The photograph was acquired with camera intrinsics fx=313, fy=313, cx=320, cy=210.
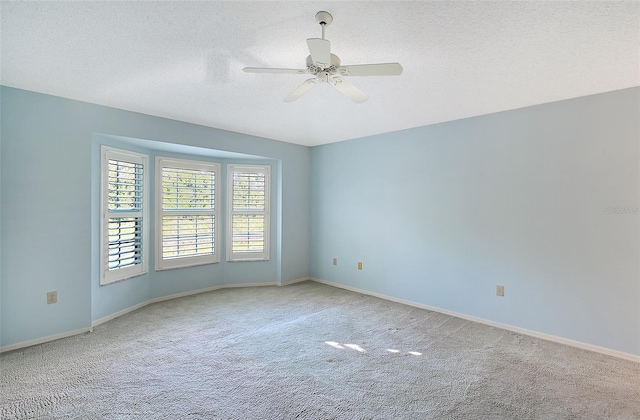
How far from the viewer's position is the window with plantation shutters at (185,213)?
433cm

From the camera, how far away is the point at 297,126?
13.6ft

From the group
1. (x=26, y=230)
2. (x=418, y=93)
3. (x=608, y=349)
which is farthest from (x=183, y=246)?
(x=608, y=349)

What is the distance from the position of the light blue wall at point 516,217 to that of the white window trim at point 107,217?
291cm

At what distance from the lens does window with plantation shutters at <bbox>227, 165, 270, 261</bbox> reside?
499 cm

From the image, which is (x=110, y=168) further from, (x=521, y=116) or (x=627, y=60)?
(x=627, y=60)

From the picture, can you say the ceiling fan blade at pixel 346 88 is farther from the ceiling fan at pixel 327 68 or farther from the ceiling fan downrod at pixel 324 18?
the ceiling fan downrod at pixel 324 18

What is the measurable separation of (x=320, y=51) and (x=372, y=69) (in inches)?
14.8

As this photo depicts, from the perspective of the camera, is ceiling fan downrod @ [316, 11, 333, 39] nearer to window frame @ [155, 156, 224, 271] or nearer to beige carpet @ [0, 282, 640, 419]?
beige carpet @ [0, 282, 640, 419]

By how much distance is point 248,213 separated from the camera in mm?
5074

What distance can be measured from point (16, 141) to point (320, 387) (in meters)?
3.37

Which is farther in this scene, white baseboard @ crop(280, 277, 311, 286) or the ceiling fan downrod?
white baseboard @ crop(280, 277, 311, 286)

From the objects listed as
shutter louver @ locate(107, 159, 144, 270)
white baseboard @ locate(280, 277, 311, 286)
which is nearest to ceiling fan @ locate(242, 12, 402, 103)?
shutter louver @ locate(107, 159, 144, 270)

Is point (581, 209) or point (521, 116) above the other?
point (521, 116)

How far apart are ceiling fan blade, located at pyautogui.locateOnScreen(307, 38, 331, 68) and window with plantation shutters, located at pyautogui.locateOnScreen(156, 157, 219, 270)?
3.23m
